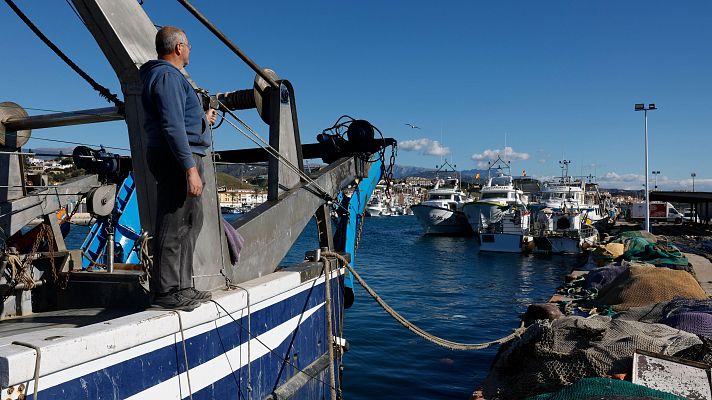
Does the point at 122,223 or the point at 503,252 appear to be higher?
the point at 122,223

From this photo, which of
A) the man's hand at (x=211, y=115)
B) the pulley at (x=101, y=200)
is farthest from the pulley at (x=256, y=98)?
the pulley at (x=101, y=200)

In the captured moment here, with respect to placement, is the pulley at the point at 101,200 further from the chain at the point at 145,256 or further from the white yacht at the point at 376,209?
the white yacht at the point at 376,209

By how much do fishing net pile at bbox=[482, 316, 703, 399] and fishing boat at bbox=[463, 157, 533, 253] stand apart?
103ft

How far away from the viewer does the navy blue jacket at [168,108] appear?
133 inches

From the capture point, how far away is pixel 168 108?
3379 millimetres

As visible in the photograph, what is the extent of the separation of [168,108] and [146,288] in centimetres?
133

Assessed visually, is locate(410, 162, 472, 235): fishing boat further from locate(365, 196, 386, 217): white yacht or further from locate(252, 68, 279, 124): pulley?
locate(365, 196, 386, 217): white yacht

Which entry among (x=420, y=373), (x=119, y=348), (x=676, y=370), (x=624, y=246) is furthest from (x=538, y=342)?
(x=624, y=246)

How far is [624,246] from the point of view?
25859mm

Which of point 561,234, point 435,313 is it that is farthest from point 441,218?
point 435,313

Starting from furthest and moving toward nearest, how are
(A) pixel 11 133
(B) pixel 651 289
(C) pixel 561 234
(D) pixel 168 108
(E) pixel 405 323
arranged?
(C) pixel 561 234
(B) pixel 651 289
(E) pixel 405 323
(A) pixel 11 133
(D) pixel 168 108

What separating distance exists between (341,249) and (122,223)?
10.9 ft

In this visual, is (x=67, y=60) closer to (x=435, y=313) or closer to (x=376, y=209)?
(x=435, y=313)

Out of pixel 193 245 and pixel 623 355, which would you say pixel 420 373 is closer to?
pixel 623 355
